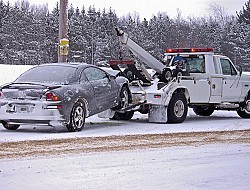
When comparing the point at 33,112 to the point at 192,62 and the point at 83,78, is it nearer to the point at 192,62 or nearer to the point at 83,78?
the point at 83,78

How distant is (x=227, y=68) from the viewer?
53.9ft

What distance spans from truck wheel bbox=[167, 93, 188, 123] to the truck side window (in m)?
2.01

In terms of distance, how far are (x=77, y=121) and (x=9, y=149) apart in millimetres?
2853

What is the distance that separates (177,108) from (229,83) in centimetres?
229

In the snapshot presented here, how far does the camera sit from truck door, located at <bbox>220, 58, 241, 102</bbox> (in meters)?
16.2

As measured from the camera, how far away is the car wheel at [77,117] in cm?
1178

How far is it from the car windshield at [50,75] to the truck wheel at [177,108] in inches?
126

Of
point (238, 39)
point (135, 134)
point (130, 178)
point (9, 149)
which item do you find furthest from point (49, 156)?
point (238, 39)

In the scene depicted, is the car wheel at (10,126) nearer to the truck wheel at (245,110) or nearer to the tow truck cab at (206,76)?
the tow truck cab at (206,76)

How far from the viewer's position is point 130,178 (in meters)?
6.95

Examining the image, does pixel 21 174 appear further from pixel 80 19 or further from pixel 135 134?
pixel 80 19

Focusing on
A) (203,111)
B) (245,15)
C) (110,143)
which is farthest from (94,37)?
(110,143)

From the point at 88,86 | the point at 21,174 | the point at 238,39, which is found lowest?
the point at 21,174

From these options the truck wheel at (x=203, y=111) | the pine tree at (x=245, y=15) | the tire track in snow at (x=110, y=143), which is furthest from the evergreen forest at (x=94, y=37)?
the tire track in snow at (x=110, y=143)
